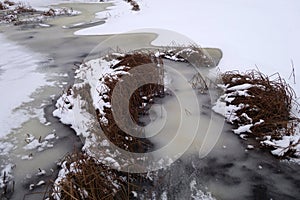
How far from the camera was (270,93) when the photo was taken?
12.7ft

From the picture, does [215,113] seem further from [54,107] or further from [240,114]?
[54,107]

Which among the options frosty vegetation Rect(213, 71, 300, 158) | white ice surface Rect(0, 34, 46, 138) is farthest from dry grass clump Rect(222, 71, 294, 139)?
white ice surface Rect(0, 34, 46, 138)

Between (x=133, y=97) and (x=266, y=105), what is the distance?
1.93m

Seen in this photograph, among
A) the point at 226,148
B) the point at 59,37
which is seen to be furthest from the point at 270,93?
the point at 59,37

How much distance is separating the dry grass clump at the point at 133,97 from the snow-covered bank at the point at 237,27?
4.82 ft

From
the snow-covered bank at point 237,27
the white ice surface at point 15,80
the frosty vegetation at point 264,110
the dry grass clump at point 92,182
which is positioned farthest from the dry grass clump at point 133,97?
the snow-covered bank at point 237,27

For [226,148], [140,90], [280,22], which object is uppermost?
[280,22]

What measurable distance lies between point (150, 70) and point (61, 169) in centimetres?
248

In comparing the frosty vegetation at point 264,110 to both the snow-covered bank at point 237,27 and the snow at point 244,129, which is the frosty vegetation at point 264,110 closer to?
the snow at point 244,129

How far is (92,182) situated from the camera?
2475 millimetres

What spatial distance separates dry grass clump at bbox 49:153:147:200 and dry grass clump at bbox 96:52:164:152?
479 mm

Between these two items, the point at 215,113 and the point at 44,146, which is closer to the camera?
the point at 44,146

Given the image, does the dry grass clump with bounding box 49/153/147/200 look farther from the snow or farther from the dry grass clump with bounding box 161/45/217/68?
the dry grass clump with bounding box 161/45/217/68

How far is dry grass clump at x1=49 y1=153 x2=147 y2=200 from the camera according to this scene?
2.38 metres
